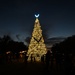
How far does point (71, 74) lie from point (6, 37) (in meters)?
73.1

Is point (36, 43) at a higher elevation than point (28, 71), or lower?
higher

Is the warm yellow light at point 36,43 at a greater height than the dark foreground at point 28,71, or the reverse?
the warm yellow light at point 36,43

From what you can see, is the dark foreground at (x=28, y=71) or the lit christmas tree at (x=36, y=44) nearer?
the dark foreground at (x=28, y=71)

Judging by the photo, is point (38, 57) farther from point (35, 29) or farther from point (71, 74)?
point (71, 74)

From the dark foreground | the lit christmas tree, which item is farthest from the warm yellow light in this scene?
the dark foreground

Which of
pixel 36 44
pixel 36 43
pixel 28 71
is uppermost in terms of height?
pixel 36 43

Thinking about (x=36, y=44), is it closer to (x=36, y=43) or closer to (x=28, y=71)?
(x=36, y=43)

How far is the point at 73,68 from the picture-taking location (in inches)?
653

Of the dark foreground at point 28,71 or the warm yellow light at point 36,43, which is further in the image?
the warm yellow light at point 36,43

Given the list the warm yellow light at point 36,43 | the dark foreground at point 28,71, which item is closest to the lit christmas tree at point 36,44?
the warm yellow light at point 36,43

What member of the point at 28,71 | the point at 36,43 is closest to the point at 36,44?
the point at 36,43

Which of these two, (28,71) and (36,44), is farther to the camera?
(36,44)

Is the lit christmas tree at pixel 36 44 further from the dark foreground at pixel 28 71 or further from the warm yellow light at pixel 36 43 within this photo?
the dark foreground at pixel 28 71

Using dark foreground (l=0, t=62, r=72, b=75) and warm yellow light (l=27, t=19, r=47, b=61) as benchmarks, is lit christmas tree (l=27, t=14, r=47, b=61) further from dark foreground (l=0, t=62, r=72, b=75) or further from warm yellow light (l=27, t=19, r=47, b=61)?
dark foreground (l=0, t=62, r=72, b=75)
